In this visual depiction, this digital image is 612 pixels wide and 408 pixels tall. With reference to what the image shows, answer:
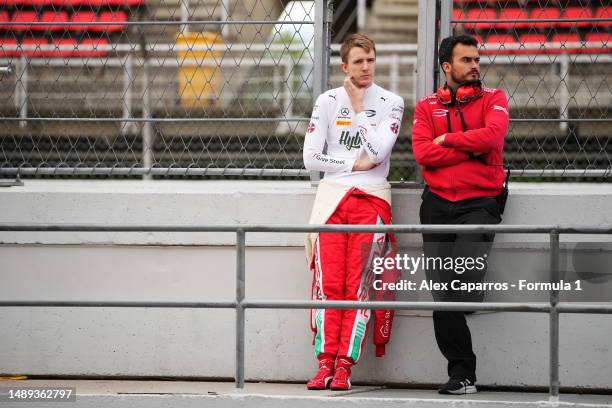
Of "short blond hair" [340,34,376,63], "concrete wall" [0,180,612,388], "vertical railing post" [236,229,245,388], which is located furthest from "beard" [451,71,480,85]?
"vertical railing post" [236,229,245,388]

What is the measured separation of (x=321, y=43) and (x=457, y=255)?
1489 mm

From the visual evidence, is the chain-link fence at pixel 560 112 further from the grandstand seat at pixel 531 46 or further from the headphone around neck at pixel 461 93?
the headphone around neck at pixel 461 93

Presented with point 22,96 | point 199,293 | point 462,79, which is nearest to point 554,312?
point 462,79

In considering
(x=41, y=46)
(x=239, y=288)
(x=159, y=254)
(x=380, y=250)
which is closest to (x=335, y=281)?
(x=380, y=250)

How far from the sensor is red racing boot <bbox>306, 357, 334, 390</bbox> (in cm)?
521

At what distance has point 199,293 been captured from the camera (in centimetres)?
570

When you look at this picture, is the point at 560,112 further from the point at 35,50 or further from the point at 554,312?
the point at 35,50

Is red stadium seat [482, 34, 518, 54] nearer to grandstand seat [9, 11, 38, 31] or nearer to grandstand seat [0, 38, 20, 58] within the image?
grandstand seat [9, 11, 38, 31]

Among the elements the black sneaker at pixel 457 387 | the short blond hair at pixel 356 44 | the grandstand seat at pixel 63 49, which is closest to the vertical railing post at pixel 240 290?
the black sneaker at pixel 457 387

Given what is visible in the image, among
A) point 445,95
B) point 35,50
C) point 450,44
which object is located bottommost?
point 445,95

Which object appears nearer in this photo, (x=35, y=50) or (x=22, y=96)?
Result: (x=35, y=50)

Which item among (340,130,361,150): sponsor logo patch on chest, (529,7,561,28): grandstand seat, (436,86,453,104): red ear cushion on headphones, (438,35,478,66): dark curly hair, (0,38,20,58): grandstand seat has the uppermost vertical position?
(529,7,561,28): grandstand seat

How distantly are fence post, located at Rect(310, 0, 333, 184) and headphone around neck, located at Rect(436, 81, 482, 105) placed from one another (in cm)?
80

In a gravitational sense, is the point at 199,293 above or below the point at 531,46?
below
